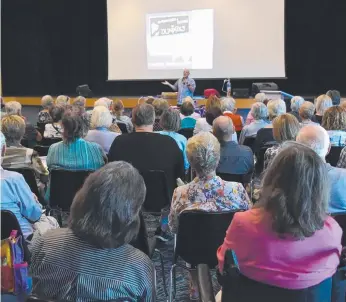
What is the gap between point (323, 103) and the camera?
6070mm

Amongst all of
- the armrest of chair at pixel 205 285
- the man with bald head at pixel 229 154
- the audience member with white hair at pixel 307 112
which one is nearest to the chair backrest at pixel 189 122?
the audience member with white hair at pixel 307 112

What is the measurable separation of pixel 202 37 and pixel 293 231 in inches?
385

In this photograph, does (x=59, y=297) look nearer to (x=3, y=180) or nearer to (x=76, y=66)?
(x=3, y=180)

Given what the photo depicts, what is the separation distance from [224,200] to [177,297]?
820mm

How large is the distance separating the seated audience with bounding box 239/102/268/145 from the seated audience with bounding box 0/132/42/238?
309cm

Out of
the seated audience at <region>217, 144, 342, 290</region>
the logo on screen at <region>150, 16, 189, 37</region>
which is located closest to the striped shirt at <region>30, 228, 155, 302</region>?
the seated audience at <region>217, 144, 342, 290</region>

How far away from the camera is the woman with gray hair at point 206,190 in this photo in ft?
8.73

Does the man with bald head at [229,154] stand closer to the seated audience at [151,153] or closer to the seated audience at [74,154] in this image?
the seated audience at [151,153]

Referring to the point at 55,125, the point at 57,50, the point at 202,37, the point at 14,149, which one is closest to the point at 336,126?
the point at 14,149

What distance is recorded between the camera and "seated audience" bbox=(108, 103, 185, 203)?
365 cm

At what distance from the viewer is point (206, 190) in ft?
8.83

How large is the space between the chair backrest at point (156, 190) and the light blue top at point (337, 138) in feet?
5.46

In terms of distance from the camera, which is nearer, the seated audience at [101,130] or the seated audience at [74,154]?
the seated audience at [74,154]

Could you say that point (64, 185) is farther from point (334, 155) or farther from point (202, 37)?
point (202, 37)
